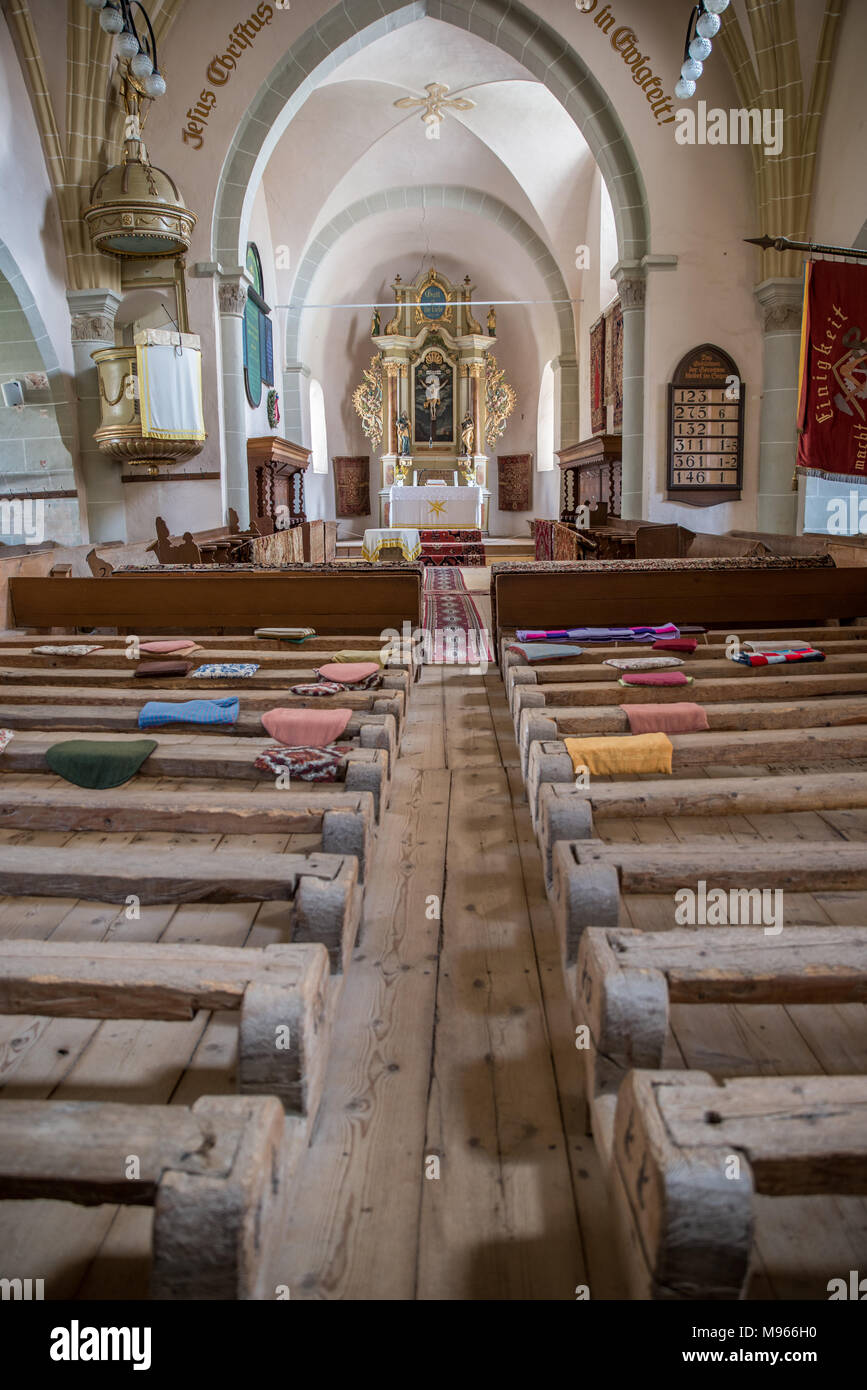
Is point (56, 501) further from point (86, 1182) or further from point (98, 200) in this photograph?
point (86, 1182)

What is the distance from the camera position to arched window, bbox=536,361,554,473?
17.0m

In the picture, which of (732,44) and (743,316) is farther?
(743,316)

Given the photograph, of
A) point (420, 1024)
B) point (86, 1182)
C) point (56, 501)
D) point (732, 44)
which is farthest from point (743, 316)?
point (86, 1182)

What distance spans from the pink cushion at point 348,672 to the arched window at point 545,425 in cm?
1413

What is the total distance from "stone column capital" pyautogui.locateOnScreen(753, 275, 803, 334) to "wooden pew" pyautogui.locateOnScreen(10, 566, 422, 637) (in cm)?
644

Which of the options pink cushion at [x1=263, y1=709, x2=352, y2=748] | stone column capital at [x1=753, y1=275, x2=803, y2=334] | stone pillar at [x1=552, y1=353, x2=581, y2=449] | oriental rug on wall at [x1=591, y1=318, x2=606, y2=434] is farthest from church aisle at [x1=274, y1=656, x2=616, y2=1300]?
→ stone pillar at [x1=552, y1=353, x2=581, y2=449]

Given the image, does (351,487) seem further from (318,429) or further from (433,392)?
(433,392)

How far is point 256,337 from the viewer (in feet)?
39.2

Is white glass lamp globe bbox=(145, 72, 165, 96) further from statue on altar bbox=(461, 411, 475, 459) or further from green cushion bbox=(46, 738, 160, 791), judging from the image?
statue on altar bbox=(461, 411, 475, 459)

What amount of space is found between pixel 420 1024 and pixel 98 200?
8835mm

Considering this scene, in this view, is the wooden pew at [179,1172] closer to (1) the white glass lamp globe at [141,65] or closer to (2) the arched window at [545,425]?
(1) the white glass lamp globe at [141,65]

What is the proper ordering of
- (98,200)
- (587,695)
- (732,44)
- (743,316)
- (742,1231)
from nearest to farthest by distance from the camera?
(742,1231) → (587,695) → (98,200) → (732,44) → (743,316)

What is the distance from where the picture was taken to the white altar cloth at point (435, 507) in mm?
14227

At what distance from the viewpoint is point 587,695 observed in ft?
10.3
